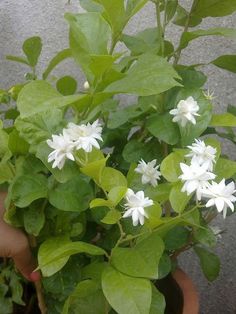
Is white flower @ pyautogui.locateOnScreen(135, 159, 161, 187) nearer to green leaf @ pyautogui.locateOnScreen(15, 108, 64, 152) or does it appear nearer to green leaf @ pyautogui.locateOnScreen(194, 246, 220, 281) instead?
green leaf @ pyautogui.locateOnScreen(15, 108, 64, 152)

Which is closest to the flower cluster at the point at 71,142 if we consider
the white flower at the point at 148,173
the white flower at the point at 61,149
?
the white flower at the point at 61,149

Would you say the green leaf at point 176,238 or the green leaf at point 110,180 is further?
the green leaf at point 176,238

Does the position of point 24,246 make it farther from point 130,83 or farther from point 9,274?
point 130,83

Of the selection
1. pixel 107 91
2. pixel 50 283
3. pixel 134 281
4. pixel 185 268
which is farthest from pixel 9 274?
pixel 185 268

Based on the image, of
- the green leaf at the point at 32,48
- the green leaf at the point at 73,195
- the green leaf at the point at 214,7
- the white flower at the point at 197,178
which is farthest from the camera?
the green leaf at the point at 32,48

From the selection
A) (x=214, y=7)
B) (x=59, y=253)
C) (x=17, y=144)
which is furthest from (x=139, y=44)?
(x=59, y=253)

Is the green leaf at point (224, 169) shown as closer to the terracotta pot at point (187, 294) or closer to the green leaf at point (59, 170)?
the green leaf at point (59, 170)
